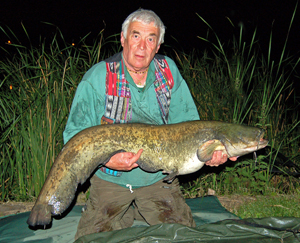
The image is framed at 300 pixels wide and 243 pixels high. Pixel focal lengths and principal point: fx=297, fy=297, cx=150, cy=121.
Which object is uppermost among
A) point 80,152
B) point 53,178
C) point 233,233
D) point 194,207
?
point 80,152

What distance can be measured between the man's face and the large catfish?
61cm

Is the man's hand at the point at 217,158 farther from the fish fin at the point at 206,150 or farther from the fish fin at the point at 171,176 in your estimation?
the fish fin at the point at 171,176

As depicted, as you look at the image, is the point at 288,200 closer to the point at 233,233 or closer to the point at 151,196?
the point at 233,233

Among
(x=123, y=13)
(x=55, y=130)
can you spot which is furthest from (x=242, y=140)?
(x=123, y=13)

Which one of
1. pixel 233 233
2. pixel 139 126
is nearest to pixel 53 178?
pixel 139 126

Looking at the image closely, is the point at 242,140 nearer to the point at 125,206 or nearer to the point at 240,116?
the point at 125,206

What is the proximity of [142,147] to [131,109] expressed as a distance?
44 centimetres

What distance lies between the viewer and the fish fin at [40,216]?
6.58 feet

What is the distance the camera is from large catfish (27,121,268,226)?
6.70 ft

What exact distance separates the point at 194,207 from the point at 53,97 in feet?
6.76

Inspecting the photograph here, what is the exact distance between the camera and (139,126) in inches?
90.0

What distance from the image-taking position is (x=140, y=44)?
8.30 feet

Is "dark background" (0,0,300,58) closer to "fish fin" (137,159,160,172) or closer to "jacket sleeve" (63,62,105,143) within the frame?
"jacket sleeve" (63,62,105,143)

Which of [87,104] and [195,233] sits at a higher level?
[87,104]
